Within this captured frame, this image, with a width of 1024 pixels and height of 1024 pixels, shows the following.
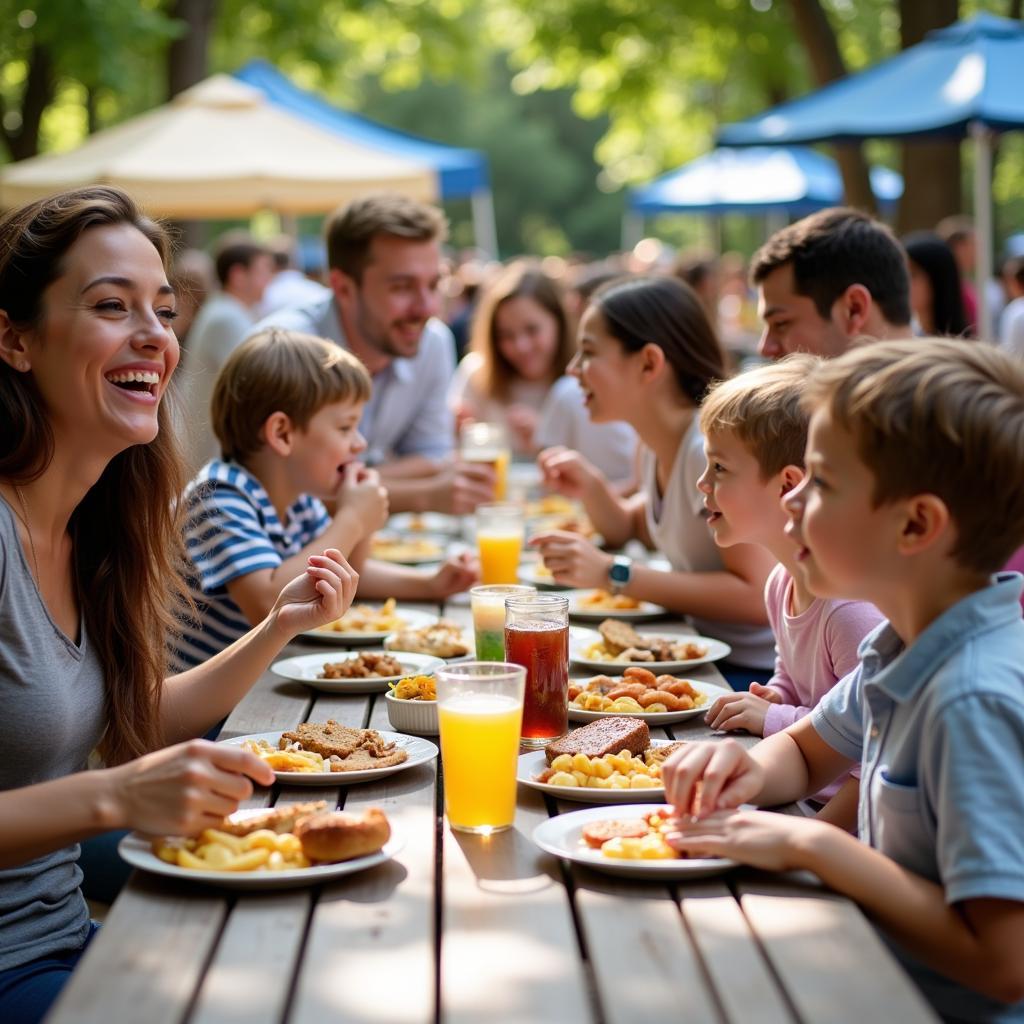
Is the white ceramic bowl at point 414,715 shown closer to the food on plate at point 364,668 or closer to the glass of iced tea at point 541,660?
the glass of iced tea at point 541,660

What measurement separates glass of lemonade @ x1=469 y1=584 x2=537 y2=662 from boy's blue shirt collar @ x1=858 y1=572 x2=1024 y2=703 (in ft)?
3.07

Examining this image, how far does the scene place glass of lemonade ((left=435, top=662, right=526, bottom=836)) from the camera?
2.01m

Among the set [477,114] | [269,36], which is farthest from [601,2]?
[477,114]

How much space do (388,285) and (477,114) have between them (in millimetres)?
40549

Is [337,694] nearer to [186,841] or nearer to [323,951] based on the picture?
[186,841]

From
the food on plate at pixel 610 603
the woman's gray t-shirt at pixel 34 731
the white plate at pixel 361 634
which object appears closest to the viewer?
the woman's gray t-shirt at pixel 34 731

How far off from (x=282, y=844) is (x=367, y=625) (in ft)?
5.00

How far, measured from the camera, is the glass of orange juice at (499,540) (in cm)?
385

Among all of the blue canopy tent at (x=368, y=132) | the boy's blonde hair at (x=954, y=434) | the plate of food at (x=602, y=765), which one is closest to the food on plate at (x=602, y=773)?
the plate of food at (x=602, y=765)

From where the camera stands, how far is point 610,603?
3.67 metres

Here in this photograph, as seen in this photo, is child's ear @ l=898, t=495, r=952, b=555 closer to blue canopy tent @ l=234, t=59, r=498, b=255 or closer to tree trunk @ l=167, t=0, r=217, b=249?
blue canopy tent @ l=234, t=59, r=498, b=255

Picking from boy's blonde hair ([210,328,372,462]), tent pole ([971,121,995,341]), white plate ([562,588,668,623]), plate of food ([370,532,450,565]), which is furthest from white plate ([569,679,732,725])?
tent pole ([971,121,995,341])

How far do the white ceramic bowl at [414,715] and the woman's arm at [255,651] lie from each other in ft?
0.63

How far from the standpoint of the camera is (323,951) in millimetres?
1614
